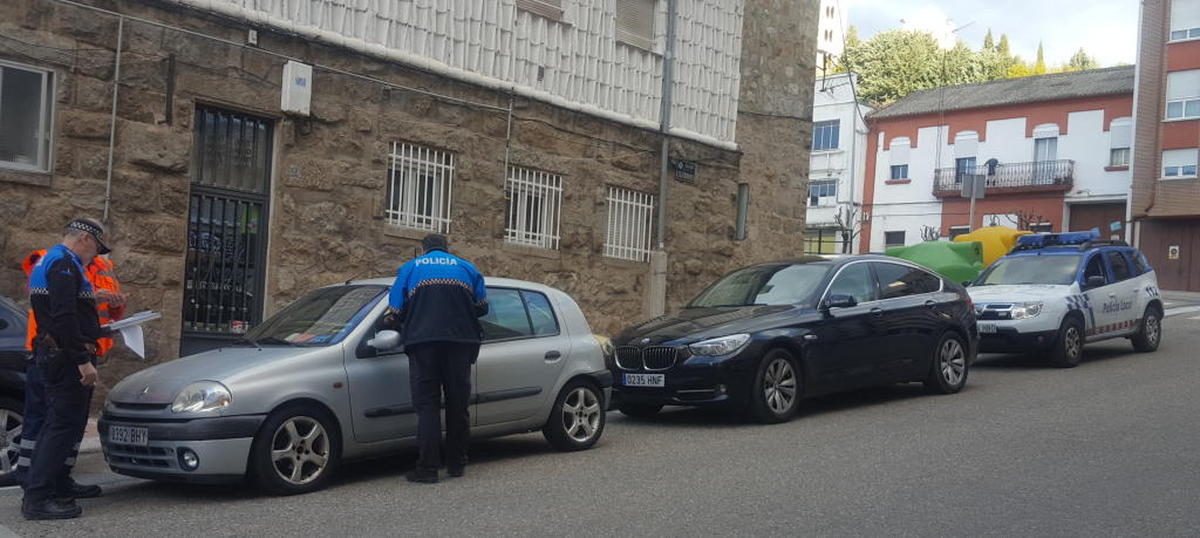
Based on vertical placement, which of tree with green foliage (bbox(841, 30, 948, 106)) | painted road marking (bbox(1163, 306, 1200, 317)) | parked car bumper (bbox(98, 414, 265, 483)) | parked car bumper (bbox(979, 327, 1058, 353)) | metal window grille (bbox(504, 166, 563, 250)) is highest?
tree with green foliage (bbox(841, 30, 948, 106))

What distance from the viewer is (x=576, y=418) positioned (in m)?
8.95

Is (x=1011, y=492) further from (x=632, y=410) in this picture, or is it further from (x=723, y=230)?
(x=723, y=230)

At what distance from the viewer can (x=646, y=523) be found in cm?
627

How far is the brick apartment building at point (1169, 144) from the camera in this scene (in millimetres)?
43719

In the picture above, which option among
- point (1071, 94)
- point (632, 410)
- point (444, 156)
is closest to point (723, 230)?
point (444, 156)

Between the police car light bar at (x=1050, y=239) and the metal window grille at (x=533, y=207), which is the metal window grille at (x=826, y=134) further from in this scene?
the metal window grille at (x=533, y=207)

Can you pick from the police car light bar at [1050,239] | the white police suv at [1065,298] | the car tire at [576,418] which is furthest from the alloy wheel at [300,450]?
the police car light bar at [1050,239]

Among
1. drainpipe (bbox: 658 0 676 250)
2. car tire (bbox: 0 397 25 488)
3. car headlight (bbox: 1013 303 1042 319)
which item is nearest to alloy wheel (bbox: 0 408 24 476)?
car tire (bbox: 0 397 25 488)

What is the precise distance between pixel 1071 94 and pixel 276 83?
4260 centimetres

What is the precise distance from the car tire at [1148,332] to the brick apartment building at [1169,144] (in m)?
30.2

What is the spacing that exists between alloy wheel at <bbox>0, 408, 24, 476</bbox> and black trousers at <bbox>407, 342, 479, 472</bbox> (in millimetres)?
2621

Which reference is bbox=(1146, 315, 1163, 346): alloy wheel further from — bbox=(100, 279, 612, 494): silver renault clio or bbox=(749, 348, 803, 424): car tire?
bbox=(100, 279, 612, 494): silver renault clio

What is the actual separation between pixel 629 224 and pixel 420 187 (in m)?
3.83

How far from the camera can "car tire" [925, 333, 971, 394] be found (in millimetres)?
11922
